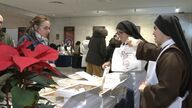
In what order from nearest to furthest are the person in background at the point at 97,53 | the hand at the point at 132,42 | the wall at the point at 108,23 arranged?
the hand at the point at 132,42 < the person in background at the point at 97,53 < the wall at the point at 108,23

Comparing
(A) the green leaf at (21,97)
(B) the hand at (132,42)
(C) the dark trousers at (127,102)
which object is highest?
(B) the hand at (132,42)

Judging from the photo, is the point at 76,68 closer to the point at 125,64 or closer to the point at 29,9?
the point at 29,9

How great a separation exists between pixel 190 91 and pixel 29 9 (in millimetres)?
11126

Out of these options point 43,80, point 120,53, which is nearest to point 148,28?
point 120,53

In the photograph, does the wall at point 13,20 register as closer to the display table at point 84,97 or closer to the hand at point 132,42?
the hand at point 132,42

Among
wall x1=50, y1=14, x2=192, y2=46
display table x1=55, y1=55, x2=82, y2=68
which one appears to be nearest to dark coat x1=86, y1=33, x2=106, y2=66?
display table x1=55, y1=55, x2=82, y2=68

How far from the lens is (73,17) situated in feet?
48.6

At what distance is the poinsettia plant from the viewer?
26.1 inches

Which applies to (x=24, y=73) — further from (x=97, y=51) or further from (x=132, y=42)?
(x=97, y=51)

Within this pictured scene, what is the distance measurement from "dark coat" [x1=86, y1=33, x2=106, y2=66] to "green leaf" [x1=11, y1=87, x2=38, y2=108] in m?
4.96

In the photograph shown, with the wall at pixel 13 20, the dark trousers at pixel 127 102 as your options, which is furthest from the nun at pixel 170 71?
the wall at pixel 13 20

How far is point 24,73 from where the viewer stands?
73 centimetres

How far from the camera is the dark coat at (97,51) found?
5.70 m

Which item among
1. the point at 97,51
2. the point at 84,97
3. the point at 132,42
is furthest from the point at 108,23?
the point at 84,97
